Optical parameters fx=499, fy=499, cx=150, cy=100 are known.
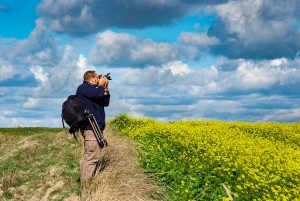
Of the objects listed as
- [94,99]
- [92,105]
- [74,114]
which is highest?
[94,99]

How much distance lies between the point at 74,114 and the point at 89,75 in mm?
962

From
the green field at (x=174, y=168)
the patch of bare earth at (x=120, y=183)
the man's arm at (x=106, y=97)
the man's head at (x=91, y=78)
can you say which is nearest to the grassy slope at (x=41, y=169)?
the green field at (x=174, y=168)

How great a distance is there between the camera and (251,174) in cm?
1280

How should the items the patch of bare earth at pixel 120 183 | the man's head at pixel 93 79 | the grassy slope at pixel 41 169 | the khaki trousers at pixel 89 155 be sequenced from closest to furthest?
the patch of bare earth at pixel 120 183
the khaki trousers at pixel 89 155
the man's head at pixel 93 79
the grassy slope at pixel 41 169

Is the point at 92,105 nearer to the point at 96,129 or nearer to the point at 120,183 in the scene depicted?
the point at 96,129

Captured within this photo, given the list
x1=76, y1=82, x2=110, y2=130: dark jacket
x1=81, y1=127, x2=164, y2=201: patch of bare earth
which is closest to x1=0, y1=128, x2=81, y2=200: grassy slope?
x1=81, y1=127, x2=164, y2=201: patch of bare earth

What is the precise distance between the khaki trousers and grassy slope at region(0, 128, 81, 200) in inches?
23.4

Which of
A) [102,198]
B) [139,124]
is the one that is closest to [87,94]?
[102,198]

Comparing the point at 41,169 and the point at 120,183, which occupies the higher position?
the point at 41,169

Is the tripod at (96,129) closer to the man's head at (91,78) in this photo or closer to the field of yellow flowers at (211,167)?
the man's head at (91,78)

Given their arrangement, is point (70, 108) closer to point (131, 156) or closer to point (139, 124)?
point (131, 156)

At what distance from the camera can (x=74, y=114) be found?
10.8 meters

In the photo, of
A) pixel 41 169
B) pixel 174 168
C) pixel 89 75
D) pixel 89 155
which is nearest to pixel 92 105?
pixel 89 75

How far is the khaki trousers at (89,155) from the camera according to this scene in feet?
35.8
